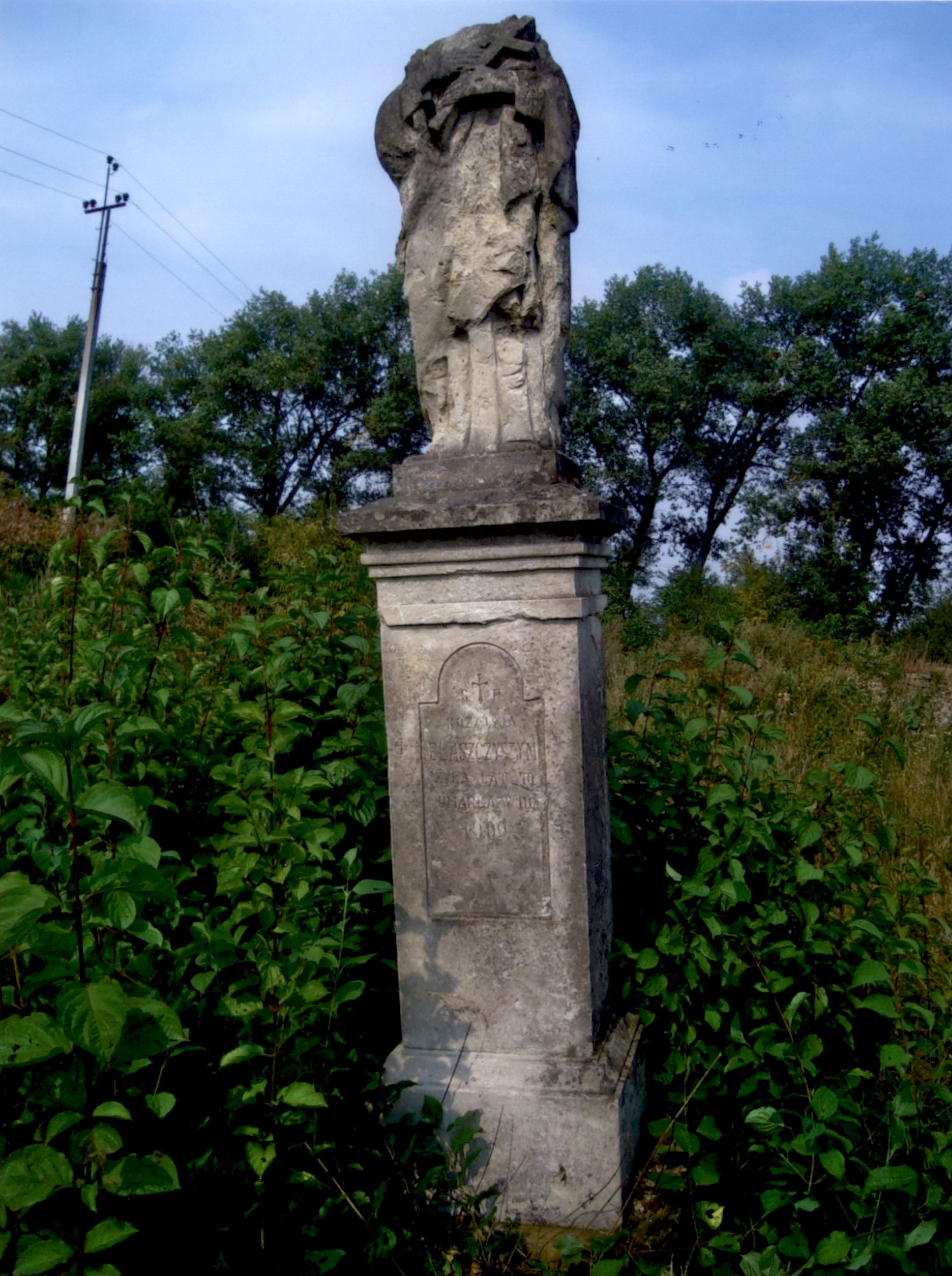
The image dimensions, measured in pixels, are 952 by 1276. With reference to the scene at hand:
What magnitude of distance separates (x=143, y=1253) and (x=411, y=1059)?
3.36ft

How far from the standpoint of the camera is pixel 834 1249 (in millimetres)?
2088

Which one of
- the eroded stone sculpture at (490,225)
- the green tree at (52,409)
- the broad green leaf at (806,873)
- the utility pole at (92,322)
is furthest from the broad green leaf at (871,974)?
the green tree at (52,409)

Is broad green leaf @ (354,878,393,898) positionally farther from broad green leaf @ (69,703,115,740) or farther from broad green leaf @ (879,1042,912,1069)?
broad green leaf @ (879,1042,912,1069)

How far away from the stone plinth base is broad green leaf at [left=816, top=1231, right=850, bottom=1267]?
2.17 feet

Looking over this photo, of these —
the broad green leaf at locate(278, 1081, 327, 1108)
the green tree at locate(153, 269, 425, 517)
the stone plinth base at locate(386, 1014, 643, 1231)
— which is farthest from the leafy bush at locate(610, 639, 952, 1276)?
the green tree at locate(153, 269, 425, 517)

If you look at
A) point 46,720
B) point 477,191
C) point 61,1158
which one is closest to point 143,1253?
point 61,1158

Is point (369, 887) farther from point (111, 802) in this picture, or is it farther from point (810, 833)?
point (810, 833)

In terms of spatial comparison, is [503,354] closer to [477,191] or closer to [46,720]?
[477,191]

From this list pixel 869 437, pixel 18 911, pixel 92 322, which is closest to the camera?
pixel 18 911

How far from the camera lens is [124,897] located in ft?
5.37

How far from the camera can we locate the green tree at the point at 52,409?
22719 millimetres

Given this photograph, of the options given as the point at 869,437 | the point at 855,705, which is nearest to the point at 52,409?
the point at 869,437

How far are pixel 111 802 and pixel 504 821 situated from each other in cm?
140

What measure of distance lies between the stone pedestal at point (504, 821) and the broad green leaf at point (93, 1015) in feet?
4.53
